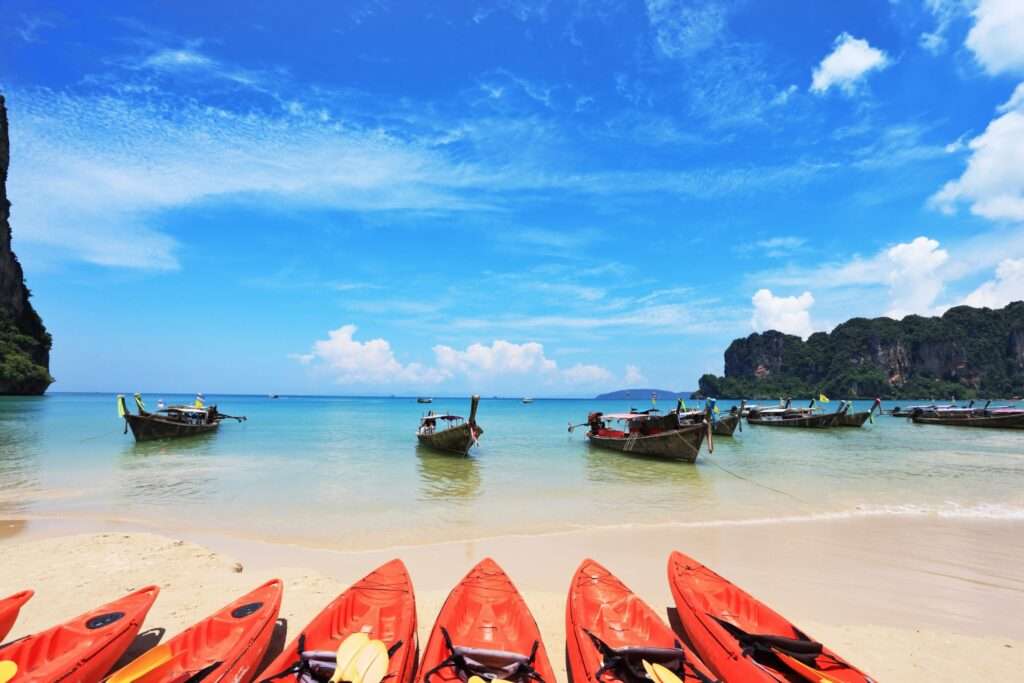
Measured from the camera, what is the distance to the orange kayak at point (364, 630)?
13.9 ft

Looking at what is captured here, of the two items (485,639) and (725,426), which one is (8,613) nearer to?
(485,639)

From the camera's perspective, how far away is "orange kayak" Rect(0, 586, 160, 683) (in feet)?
13.9

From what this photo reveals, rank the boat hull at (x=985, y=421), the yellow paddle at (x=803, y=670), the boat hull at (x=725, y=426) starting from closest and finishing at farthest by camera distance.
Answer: the yellow paddle at (x=803, y=670)
the boat hull at (x=725, y=426)
the boat hull at (x=985, y=421)

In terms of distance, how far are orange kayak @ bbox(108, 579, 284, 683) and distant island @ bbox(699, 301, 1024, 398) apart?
155 m

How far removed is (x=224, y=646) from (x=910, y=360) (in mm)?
178522

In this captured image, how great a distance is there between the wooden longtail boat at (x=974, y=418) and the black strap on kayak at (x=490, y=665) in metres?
61.9

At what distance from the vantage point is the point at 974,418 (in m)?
46.7

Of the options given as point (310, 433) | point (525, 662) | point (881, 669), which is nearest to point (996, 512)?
point (881, 669)

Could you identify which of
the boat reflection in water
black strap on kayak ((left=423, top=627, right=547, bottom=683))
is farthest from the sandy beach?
the boat reflection in water

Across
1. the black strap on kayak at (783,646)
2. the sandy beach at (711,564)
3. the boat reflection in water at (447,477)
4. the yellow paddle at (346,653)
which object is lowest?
the boat reflection in water at (447,477)

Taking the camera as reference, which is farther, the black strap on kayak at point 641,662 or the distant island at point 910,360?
the distant island at point 910,360

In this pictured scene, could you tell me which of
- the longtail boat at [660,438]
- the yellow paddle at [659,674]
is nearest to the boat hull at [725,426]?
the longtail boat at [660,438]

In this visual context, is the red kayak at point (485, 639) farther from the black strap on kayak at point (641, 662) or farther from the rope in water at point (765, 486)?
the rope in water at point (765, 486)

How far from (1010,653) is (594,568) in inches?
187
